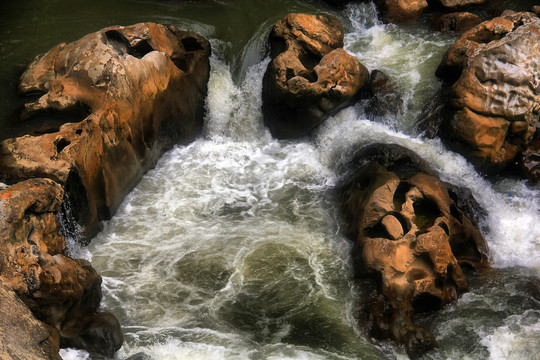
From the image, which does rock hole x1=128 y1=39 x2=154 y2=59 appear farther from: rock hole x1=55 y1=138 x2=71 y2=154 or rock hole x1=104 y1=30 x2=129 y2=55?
rock hole x1=55 y1=138 x2=71 y2=154

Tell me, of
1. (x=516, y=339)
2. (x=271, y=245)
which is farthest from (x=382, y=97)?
(x=516, y=339)

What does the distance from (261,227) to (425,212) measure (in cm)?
179

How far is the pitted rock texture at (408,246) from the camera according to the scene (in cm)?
514

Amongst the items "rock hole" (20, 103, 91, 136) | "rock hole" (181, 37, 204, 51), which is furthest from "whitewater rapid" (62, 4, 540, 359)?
"rock hole" (20, 103, 91, 136)

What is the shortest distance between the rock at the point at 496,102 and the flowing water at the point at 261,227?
0.95ft

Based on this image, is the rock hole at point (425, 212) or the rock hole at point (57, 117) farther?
the rock hole at point (57, 117)

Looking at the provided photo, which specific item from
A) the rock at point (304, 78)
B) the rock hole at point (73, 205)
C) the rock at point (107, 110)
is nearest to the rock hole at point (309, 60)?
the rock at point (304, 78)

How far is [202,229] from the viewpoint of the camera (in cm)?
632

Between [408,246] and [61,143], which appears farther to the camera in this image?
[61,143]

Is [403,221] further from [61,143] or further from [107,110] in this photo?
[61,143]

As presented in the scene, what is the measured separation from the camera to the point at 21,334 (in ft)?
12.2

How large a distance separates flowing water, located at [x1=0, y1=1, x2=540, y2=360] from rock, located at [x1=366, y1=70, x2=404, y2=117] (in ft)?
0.37

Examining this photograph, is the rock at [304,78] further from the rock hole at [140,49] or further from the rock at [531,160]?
the rock at [531,160]

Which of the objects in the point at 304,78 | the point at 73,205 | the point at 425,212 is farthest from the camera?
the point at 304,78
